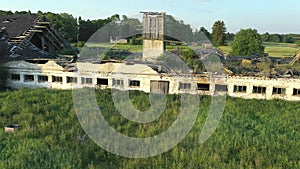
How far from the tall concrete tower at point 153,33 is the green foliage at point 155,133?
10725mm

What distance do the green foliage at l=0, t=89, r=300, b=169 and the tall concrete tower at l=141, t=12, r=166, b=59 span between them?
10.7 meters

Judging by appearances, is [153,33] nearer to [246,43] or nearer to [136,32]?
[136,32]

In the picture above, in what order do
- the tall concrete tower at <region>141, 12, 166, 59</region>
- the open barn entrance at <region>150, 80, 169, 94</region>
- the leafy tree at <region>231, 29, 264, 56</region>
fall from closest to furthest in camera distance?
the open barn entrance at <region>150, 80, 169, 94</region> → the tall concrete tower at <region>141, 12, 166, 59</region> → the leafy tree at <region>231, 29, 264, 56</region>

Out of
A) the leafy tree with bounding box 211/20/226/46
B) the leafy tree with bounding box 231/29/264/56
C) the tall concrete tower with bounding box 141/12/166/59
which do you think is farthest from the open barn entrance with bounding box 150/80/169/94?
the leafy tree with bounding box 211/20/226/46

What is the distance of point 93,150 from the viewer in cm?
977

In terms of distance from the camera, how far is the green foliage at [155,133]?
8.98 metres

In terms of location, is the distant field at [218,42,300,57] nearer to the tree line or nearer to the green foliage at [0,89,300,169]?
the tree line

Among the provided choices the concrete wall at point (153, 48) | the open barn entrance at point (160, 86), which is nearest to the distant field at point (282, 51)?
the concrete wall at point (153, 48)

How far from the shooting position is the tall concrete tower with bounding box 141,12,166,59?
81.8 ft

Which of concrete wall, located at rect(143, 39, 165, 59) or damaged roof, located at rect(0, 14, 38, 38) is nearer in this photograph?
damaged roof, located at rect(0, 14, 38, 38)

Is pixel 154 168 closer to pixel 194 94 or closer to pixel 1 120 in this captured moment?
pixel 1 120

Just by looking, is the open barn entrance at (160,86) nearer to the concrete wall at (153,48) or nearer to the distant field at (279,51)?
the concrete wall at (153,48)

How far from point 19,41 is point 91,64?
773cm

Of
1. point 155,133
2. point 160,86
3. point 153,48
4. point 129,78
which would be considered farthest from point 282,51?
point 155,133
